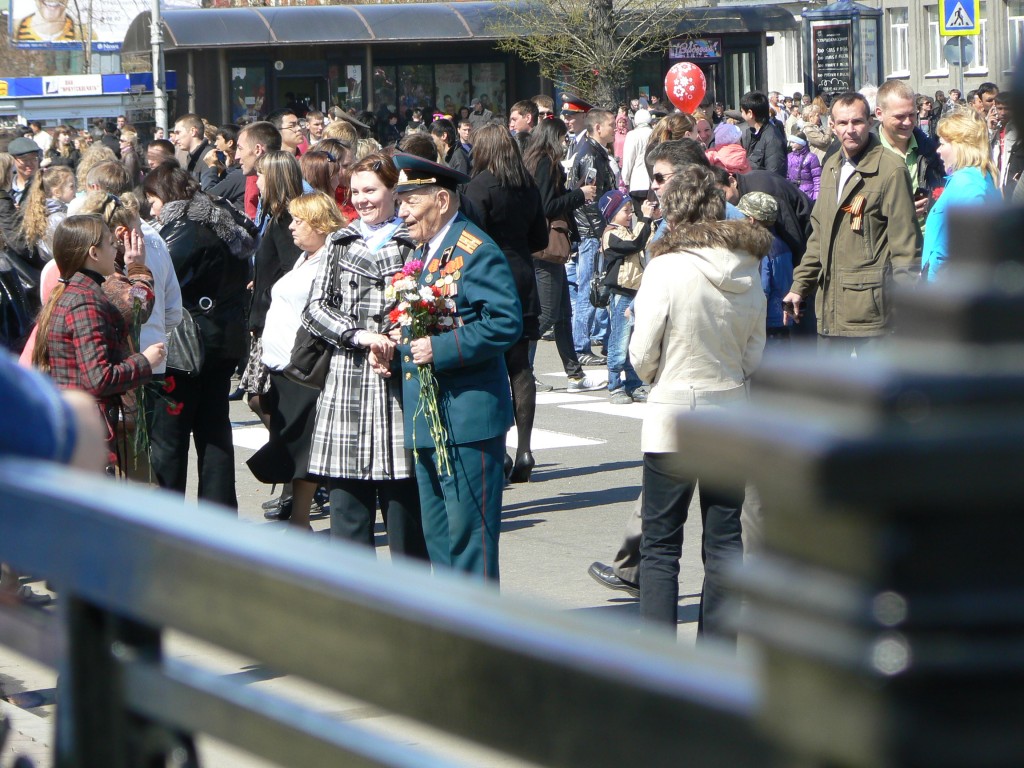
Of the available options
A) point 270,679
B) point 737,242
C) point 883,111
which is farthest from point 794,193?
point 270,679

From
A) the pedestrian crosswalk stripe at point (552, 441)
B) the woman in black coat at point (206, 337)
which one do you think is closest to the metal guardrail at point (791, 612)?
the woman in black coat at point (206, 337)

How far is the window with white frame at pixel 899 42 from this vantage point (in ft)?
161

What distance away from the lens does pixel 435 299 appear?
17.1ft

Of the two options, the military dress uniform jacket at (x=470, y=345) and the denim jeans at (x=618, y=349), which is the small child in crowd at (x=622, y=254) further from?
the military dress uniform jacket at (x=470, y=345)

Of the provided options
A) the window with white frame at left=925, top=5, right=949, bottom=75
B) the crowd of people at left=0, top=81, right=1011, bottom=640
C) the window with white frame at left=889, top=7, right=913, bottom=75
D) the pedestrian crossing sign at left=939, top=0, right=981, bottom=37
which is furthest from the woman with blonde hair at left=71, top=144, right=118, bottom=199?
the window with white frame at left=925, top=5, right=949, bottom=75

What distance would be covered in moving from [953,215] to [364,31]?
38021 millimetres

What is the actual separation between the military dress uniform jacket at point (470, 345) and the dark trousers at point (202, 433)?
2082mm

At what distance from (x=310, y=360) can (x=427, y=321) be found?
93cm

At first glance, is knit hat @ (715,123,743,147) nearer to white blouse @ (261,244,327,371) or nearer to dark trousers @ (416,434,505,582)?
white blouse @ (261,244,327,371)

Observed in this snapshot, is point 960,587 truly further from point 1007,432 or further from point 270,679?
point 270,679

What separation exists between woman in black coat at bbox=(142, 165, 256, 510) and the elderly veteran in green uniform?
2.08m

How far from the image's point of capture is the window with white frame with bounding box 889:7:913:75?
49.0m

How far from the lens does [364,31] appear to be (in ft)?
122

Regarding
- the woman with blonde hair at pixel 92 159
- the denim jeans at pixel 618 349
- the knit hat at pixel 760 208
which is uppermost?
the woman with blonde hair at pixel 92 159
